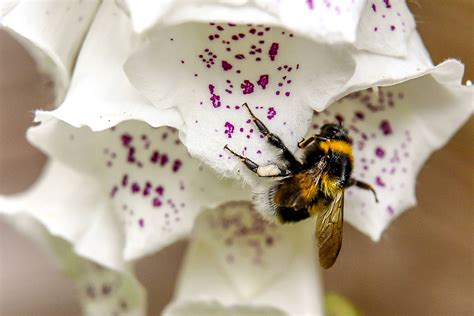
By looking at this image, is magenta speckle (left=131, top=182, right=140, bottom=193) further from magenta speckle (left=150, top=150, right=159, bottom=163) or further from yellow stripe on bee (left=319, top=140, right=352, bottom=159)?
yellow stripe on bee (left=319, top=140, right=352, bottom=159)

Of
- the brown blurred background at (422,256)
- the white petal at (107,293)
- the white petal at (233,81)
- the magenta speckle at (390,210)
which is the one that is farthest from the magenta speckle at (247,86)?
the brown blurred background at (422,256)

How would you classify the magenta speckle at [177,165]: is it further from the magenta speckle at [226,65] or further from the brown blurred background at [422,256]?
the brown blurred background at [422,256]

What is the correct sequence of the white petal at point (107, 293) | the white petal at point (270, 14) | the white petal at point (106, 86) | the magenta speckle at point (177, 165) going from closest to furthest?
the white petal at point (270, 14) → the white petal at point (106, 86) → the magenta speckle at point (177, 165) → the white petal at point (107, 293)

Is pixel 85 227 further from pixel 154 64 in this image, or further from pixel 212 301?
pixel 154 64

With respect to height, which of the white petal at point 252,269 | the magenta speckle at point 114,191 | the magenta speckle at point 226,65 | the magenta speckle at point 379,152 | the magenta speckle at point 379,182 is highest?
the magenta speckle at point 226,65

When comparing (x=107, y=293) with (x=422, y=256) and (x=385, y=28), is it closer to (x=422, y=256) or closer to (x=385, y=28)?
(x=385, y=28)

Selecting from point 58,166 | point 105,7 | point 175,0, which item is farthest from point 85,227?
point 175,0

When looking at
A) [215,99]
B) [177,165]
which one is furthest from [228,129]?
[177,165]
